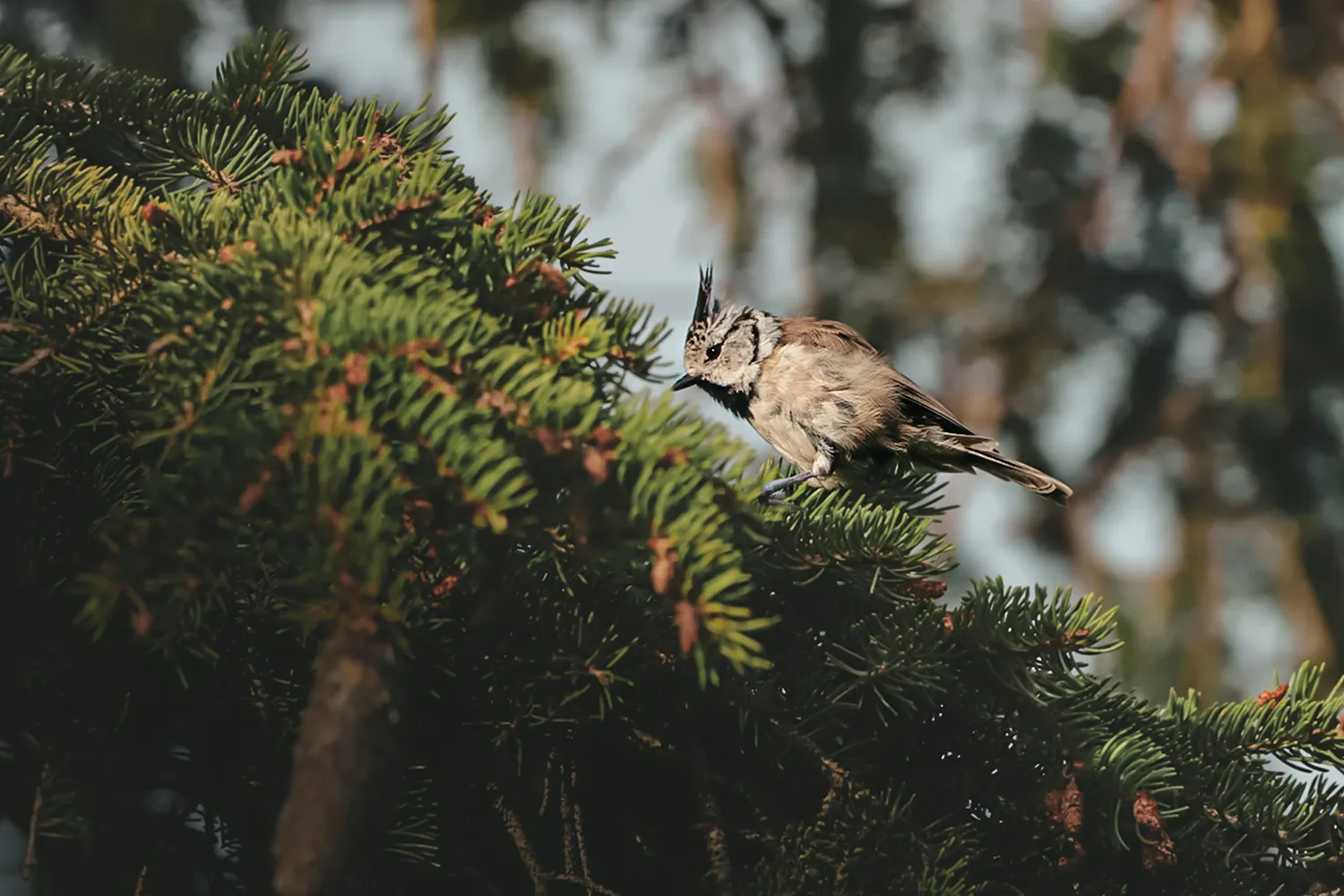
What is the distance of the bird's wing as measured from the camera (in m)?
2.83

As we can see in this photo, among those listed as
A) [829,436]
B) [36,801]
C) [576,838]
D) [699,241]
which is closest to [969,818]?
[576,838]

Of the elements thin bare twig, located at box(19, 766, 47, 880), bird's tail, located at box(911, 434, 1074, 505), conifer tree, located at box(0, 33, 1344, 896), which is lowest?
thin bare twig, located at box(19, 766, 47, 880)

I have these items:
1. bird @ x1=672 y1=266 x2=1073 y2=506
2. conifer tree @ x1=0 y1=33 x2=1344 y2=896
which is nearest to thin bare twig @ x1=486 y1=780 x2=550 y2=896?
conifer tree @ x1=0 y1=33 x2=1344 y2=896

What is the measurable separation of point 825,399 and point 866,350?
0.83ft

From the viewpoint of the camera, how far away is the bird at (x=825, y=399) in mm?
2756

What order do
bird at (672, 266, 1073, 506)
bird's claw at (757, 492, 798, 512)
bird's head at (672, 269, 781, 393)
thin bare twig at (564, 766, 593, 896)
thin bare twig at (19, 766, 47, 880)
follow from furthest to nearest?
bird's head at (672, 269, 781, 393) < bird at (672, 266, 1073, 506) < bird's claw at (757, 492, 798, 512) < thin bare twig at (564, 766, 593, 896) < thin bare twig at (19, 766, 47, 880)

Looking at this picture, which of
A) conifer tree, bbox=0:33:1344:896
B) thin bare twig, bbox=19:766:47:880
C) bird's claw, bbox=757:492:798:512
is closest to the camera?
conifer tree, bbox=0:33:1344:896

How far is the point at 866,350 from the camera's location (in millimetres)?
3012

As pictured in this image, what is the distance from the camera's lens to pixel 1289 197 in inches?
150

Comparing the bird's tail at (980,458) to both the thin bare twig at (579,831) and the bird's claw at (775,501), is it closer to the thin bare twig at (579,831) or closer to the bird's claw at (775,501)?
the bird's claw at (775,501)

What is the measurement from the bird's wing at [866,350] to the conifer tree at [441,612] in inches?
51.9

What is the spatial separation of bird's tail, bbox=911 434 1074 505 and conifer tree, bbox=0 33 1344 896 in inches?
48.5

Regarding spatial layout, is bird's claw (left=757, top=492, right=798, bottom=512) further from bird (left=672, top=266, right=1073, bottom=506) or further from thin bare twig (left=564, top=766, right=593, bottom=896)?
bird (left=672, top=266, right=1073, bottom=506)

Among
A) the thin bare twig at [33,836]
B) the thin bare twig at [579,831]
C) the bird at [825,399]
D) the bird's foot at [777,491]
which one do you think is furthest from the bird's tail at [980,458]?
the thin bare twig at [33,836]
